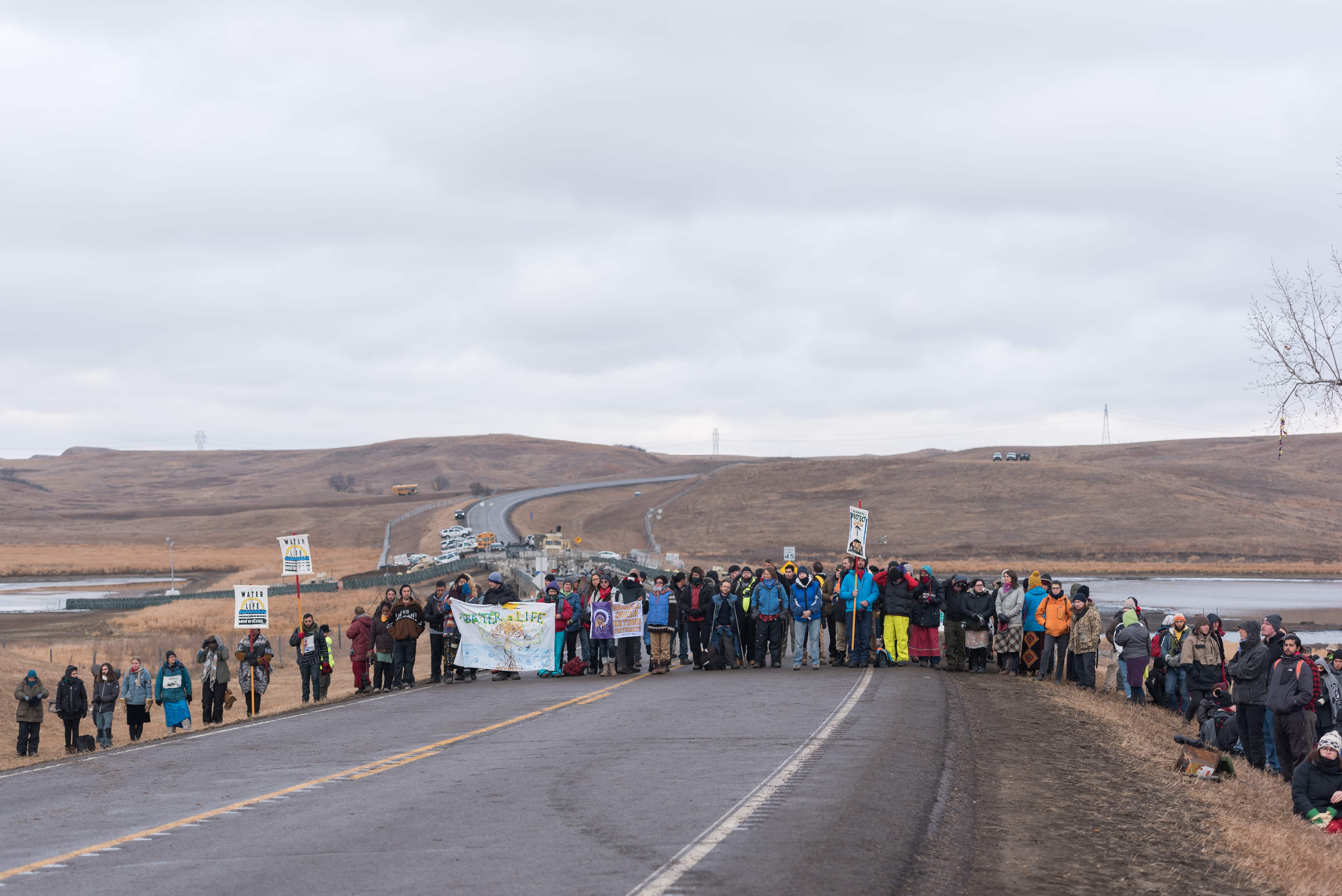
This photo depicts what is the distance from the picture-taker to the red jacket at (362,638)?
21234mm

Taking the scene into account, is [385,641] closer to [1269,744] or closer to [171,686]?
[171,686]

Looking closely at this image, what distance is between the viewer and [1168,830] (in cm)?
903

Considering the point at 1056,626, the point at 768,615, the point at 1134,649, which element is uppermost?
the point at 768,615

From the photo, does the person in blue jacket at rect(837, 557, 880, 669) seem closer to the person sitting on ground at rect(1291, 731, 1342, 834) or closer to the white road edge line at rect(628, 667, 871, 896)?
the white road edge line at rect(628, 667, 871, 896)

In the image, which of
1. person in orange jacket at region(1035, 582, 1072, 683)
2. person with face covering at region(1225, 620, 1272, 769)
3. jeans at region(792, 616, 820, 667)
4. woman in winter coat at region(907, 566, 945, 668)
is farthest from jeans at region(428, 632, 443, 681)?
person with face covering at region(1225, 620, 1272, 769)

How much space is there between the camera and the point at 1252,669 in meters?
13.8

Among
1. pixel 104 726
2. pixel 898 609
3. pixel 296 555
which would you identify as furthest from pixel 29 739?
pixel 898 609

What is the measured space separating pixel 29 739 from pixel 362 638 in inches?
248

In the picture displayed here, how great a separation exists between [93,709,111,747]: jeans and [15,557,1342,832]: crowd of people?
29 millimetres

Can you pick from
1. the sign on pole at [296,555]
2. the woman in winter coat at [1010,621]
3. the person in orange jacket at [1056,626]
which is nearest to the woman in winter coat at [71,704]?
the sign on pole at [296,555]

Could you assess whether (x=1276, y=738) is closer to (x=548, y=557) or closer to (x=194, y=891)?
(x=194, y=891)

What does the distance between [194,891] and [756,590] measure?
15.4m

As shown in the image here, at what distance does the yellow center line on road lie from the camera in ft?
26.3

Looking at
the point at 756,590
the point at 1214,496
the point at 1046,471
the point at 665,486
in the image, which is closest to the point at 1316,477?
the point at 1214,496
